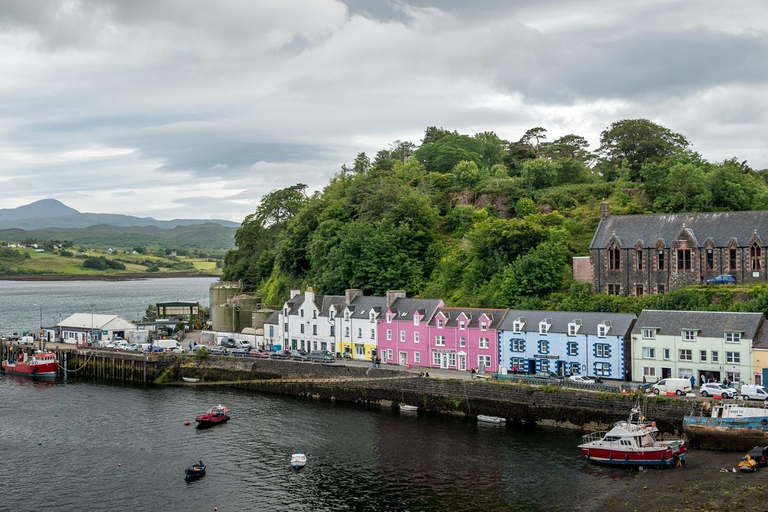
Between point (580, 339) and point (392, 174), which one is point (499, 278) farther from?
point (392, 174)

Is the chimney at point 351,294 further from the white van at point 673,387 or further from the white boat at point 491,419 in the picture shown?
the white van at point 673,387

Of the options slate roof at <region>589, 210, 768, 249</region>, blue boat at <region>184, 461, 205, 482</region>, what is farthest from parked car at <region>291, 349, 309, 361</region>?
slate roof at <region>589, 210, 768, 249</region>

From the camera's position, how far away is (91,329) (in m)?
91.4

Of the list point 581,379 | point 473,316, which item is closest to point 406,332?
point 473,316

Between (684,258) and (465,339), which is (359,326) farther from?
(684,258)

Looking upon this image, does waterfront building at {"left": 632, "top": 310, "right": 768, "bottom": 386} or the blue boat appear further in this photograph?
waterfront building at {"left": 632, "top": 310, "right": 768, "bottom": 386}

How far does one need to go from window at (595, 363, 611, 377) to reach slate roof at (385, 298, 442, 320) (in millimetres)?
16573

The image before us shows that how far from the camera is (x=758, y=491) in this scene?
35750 millimetres

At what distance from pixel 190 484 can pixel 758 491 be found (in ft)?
102

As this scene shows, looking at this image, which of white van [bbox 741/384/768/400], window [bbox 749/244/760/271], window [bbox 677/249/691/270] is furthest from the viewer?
window [bbox 677/249/691/270]

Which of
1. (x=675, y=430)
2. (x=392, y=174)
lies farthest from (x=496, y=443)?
(x=392, y=174)

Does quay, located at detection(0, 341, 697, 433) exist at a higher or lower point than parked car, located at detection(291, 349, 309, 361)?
lower

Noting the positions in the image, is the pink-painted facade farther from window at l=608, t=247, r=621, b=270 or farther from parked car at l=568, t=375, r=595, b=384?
window at l=608, t=247, r=621, b=270

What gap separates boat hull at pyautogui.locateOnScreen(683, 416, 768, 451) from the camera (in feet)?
143
